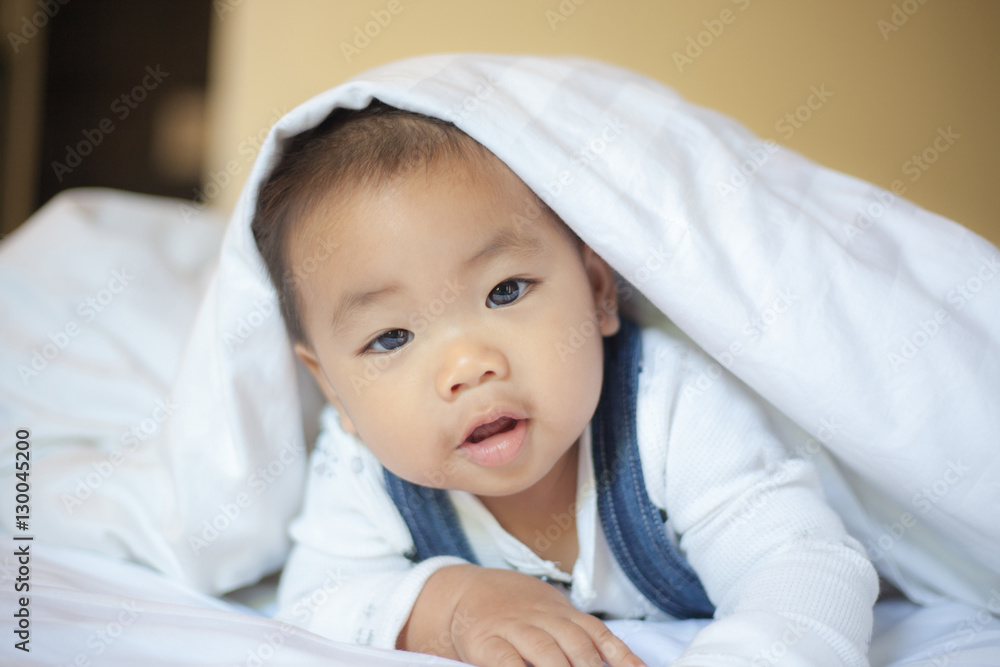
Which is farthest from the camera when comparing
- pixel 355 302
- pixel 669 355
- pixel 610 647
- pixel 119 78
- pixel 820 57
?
pixel 119 78

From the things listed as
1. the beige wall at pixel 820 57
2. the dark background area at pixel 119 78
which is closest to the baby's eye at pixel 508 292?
the beige wall at pixel 820 57

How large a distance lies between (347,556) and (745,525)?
41cm

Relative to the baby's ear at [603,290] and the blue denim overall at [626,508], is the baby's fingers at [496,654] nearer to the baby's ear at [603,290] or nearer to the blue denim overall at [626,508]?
the blue denim overall at [626,508]

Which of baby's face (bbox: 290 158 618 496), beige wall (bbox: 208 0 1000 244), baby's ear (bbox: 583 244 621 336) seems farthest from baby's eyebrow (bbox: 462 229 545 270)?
beige wall (bbox: 208 0 1000 244)

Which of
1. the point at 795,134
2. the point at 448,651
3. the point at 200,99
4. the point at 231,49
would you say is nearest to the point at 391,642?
the point at 448,651

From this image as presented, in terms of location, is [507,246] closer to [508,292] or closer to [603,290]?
[508,292]

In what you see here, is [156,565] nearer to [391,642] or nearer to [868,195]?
[391,642]

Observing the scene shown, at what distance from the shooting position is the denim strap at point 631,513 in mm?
781

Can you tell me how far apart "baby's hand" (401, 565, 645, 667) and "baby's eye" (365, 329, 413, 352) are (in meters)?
0.22

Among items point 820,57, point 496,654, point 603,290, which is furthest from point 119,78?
point 496,654

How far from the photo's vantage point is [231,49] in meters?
1.78

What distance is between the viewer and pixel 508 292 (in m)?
0.70

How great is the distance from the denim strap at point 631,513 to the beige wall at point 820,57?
3.03 ft

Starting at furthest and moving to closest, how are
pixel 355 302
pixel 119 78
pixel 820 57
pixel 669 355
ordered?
pixel 119 78, pixel 820 57, pixel 669 355, pixel 355 302
